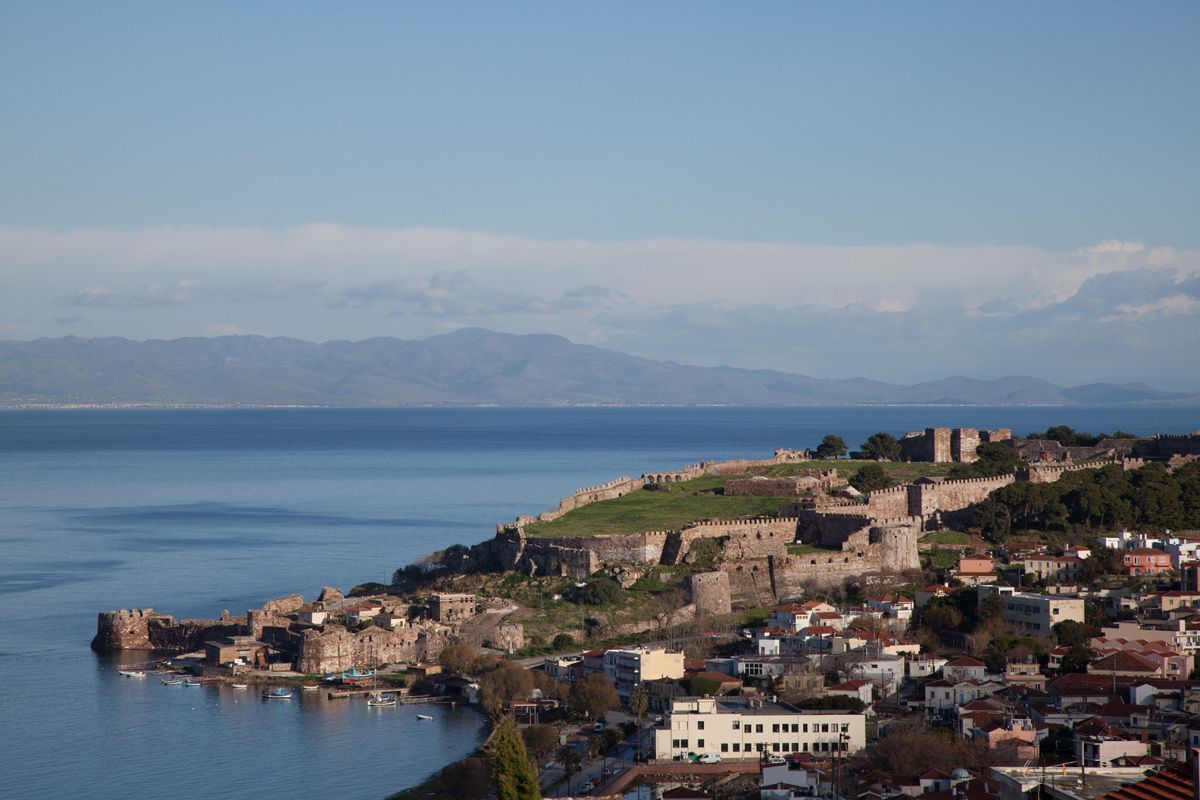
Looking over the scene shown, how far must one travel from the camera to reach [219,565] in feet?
228

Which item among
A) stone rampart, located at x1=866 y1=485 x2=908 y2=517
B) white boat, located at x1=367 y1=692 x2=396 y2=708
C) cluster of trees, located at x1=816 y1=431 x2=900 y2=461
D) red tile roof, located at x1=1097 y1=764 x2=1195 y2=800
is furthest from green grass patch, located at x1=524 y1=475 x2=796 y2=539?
red tile roof, located at x1=1097 y1=764 x2=1195 y2=800

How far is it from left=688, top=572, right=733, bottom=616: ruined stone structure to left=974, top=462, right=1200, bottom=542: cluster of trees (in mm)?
9756

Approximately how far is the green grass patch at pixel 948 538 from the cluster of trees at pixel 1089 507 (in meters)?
0.64

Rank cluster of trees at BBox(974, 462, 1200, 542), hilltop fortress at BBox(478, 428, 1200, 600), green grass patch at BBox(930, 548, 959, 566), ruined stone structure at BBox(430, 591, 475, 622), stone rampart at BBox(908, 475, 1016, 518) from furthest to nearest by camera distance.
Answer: stone rampart at BBox(908, 475, 1016, 518), cluster of trees at BBox(974, 462, 1200, 542), green grass patch at BBox(930, 548, 959, 566), hilltop fortress at BBox(478, 428, 1200, 600), ruined stone structure at BBox(430, 591, 475, 622)

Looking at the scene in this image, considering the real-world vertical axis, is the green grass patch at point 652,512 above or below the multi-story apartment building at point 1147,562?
above

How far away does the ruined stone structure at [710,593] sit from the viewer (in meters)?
50.4

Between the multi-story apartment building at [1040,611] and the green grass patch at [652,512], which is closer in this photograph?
the multi-story apartment building at [1040,611]

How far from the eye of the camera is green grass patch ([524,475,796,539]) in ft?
181

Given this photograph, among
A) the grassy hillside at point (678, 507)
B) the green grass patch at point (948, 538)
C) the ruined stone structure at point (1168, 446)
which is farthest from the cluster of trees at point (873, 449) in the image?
the green grass patch at point (948, 538)

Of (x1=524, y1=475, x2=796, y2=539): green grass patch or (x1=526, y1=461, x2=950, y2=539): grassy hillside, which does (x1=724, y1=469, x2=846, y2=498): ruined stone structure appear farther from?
(x1=524, y1=475, x2=796, y2=539): green grass patch

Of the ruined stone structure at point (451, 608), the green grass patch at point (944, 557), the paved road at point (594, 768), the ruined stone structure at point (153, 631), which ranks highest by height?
the green grass patch at point (944, 557)

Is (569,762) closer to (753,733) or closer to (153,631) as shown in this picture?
(753,733)

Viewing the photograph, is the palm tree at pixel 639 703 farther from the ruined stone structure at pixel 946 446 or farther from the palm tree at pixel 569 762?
the ruined stone structure at pixel 946 446

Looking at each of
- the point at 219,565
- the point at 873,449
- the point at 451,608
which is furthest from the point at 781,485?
the point at 219,565
